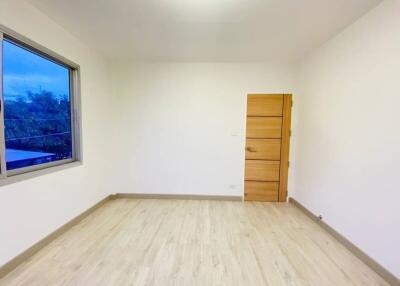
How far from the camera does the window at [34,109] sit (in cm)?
218

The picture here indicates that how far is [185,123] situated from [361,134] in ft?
8.99

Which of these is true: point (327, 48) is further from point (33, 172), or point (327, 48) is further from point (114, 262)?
point (33, 172)

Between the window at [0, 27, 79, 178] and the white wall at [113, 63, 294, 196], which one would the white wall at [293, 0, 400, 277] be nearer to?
the white wall at [113, 63, 294, 196]

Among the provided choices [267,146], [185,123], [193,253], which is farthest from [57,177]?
[267,146]

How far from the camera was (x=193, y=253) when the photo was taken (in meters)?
2.44

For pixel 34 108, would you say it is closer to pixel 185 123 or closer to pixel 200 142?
pixel 185 123

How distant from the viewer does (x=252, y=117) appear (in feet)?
13.6

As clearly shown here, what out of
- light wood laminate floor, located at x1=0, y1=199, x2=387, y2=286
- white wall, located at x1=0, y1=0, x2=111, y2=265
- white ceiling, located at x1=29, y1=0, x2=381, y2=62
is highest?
white ceiling, located at x1=29, y1=0, x2=381, y2=62

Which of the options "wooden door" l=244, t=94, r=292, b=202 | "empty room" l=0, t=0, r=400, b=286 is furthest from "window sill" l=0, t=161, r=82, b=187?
"wooden door" l=244, t=94, r=292, b=202

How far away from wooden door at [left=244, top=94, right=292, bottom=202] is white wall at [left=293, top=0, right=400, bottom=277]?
0.64m

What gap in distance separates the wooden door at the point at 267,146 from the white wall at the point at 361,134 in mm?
641

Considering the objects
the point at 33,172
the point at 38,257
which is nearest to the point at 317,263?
the point at 38,257

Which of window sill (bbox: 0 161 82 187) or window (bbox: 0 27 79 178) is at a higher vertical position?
window (bbox: 0 27 79 178)

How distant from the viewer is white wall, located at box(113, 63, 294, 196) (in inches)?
162
